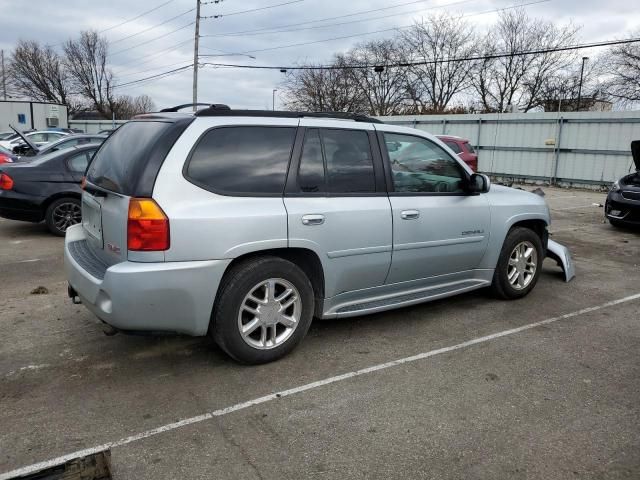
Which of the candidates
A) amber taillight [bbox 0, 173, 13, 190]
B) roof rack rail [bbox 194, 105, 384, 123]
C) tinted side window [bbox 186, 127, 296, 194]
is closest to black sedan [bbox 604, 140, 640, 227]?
roof rack rail [bbox 194, 105, 384, 123]

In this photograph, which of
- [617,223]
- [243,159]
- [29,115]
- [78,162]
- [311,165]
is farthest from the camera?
[29,115]

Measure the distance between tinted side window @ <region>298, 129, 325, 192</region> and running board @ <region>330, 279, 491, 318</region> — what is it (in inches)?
37.7

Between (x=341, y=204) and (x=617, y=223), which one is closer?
(x=341, y=204)

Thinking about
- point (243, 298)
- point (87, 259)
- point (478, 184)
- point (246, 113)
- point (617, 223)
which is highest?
point (246, 113)

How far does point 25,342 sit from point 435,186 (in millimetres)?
3544

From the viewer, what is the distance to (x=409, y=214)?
4.18 m

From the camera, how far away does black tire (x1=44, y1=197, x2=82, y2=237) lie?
8.04m

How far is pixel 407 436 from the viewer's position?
2875 millimetres

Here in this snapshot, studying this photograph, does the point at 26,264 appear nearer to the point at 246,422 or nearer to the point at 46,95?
the point at 246,422

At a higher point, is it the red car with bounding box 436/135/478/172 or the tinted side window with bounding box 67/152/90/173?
the red car with bounding box 436/135/478/172

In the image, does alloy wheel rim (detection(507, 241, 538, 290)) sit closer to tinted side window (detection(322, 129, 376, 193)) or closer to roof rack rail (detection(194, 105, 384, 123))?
tinted side window (detection(322, 129, 376, 193))

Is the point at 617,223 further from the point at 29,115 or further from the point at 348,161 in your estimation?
the point at 29,115

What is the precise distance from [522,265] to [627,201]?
572 cm

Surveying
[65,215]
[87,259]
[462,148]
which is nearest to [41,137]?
[65,215]
